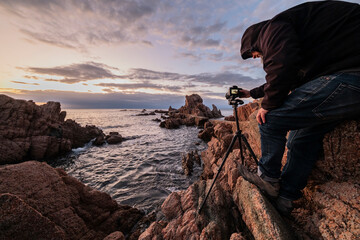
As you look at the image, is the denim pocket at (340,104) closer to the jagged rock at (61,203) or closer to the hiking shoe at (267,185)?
the hiking shoe at (267,185)

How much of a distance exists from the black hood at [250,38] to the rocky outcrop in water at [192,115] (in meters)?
32.6

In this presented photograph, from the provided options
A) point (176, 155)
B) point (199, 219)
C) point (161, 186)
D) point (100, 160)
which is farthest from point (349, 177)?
point (100, 160)

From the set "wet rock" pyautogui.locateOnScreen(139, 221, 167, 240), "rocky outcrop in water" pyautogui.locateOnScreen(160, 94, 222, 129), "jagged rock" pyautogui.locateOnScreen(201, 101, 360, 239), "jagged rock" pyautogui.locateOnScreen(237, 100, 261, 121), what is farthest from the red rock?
"rocky outcrop in water" pyautogui.locateOnScreen(160, 94, 222, 129)

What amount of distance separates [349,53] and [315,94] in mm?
620

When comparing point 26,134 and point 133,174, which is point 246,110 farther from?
point 26,134

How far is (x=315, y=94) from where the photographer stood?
73.2 inches

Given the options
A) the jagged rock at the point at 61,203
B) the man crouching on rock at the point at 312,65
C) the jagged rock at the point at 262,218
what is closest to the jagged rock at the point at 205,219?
the jagged rock at the point at 262,218

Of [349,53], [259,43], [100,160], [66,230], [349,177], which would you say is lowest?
[100,160]

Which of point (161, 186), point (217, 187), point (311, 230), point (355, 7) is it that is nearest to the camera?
point (355, 7)

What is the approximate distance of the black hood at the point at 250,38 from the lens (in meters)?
2.42

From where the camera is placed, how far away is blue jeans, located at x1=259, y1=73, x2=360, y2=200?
69.5 inches

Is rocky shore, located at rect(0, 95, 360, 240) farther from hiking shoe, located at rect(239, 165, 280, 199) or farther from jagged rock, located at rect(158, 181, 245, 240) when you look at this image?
hiking shoe, located at rect(239, 165, 280, 199)

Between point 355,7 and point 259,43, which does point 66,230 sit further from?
point 355,7

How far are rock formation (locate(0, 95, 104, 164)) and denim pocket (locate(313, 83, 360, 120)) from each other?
21491mm
